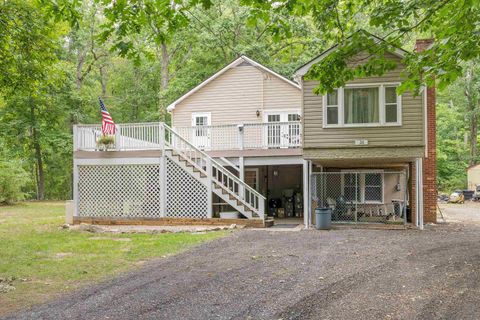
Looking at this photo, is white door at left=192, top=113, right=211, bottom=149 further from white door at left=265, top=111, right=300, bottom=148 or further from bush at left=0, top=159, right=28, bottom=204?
bush at left=0, top=159, right=28, bottom=204

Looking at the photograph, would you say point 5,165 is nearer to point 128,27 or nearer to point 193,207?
point 193,207

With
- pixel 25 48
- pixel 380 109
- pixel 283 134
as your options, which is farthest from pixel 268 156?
pixel 25 48

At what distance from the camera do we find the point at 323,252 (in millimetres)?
10055

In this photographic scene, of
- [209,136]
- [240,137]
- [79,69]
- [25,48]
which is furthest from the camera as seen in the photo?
[79,69]

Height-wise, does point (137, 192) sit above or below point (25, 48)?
below

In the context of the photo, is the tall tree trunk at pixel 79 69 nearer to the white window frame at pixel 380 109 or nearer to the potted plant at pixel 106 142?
the potted plant at pixel 106 142

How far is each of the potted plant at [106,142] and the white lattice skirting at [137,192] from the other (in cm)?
70

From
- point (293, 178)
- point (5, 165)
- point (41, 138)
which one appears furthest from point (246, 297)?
point (41, 138)

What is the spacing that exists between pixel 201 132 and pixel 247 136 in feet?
7.06

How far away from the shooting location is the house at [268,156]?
47.7 feet

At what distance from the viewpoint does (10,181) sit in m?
25.0

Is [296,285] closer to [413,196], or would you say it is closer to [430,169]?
[413,196]

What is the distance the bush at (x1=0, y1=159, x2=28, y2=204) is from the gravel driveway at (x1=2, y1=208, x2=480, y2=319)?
18.0 m

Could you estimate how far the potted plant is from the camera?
53.9 ft
